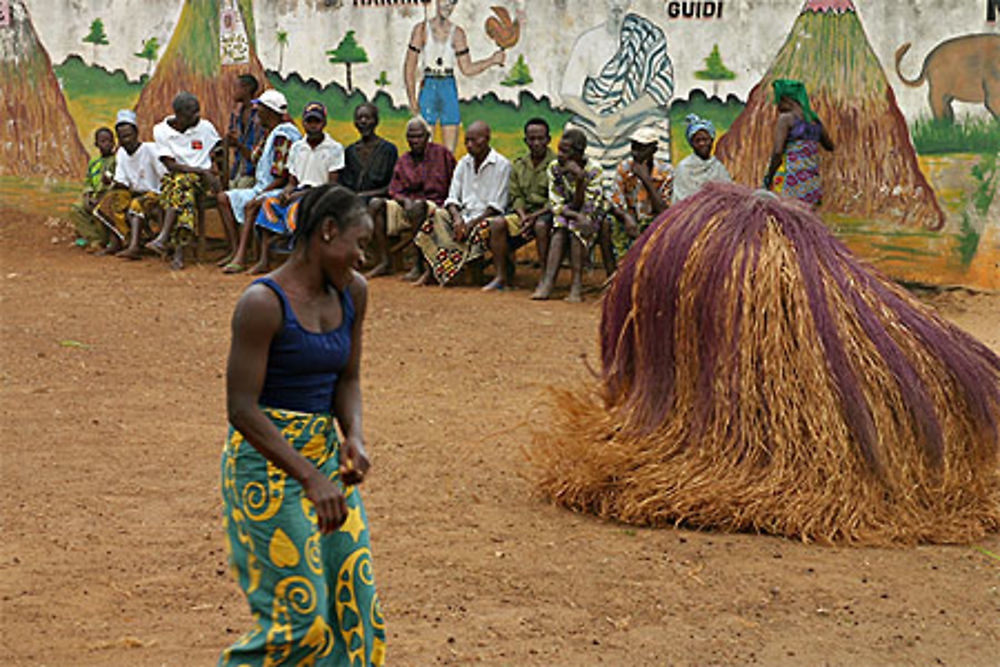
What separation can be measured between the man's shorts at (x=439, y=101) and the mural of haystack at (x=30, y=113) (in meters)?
4.47

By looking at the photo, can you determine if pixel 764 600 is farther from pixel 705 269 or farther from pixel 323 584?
pixel 323 584

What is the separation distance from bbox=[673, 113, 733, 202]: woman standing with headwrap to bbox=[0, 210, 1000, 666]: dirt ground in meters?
3.03

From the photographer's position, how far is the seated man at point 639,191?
10.7 m

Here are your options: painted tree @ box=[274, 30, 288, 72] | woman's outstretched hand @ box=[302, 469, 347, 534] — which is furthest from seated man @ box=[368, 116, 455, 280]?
woman's outstretched hand @ box=[302, 469, 347, 534]

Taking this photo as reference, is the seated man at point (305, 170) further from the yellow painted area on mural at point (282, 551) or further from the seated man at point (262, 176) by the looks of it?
the yellow painted area on mural at point (282, 551)

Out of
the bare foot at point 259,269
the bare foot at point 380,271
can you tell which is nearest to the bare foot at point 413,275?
the bare foot at point 380,271

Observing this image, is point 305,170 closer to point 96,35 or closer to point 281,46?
point 281,46

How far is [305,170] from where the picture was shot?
1211 centimetres

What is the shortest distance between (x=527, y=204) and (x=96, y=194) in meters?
4.79

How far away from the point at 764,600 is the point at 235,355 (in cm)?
214

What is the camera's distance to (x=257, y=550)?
11.1 feet

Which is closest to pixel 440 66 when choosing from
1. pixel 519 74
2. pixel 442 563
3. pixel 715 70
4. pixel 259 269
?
pixel 519 74

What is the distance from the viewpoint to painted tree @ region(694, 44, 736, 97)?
11.5 meters

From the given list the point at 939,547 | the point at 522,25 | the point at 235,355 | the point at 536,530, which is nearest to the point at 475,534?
the point at 536,530
